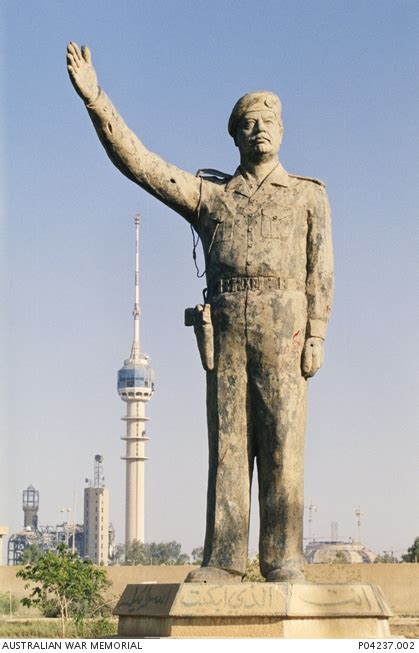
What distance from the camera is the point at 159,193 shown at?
9.40 meters

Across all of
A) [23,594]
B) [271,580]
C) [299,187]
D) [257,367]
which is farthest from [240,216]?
[23,594]

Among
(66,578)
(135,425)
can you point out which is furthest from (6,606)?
(135,425)

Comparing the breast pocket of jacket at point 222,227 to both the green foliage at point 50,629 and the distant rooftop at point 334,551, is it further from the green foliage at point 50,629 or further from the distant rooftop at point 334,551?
the distant rooftop at point 334,551

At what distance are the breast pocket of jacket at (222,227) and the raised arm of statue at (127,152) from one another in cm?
25

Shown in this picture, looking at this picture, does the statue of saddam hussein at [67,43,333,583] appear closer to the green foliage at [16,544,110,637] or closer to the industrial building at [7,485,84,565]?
the green foliage at [16,544,110,637]

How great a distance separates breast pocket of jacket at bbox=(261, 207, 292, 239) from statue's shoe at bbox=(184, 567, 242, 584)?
7.62 ft

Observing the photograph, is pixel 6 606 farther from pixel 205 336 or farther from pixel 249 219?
pixel 249 219

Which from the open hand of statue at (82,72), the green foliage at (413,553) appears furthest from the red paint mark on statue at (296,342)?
the green foliage at (413,553)

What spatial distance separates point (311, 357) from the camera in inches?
360

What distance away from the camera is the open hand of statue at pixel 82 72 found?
8977mm

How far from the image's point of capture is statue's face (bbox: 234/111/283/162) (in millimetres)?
9398

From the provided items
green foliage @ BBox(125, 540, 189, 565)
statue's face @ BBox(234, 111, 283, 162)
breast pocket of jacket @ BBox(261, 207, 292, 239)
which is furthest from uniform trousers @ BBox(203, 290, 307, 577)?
green foliage @ BBox(125, 540, 189, 565)

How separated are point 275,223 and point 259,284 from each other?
18.0 inches
